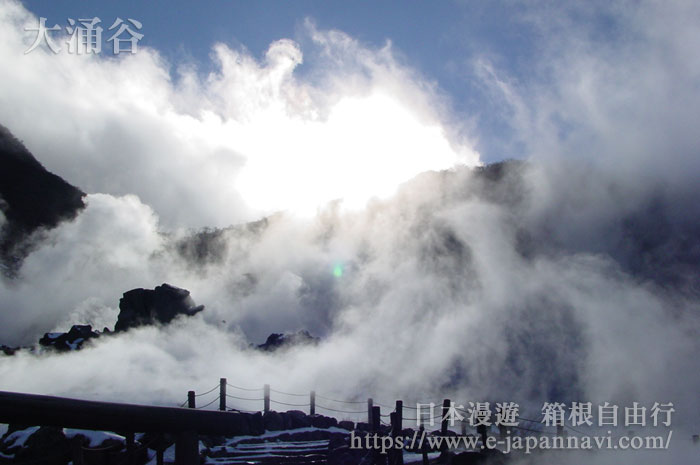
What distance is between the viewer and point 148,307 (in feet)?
236

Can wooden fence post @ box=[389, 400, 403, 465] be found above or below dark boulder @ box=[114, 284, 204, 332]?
below

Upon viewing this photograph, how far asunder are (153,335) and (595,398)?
51477mm

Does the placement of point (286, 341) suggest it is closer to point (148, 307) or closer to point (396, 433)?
point (148, 307)

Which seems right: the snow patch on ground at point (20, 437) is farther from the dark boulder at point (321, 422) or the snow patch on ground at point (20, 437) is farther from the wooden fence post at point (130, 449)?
the wooden fence post at point (130, 449)

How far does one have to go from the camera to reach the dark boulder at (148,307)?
71125 mm

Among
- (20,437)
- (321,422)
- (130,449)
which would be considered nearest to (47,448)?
(20,437)

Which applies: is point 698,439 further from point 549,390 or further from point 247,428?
point 549,390

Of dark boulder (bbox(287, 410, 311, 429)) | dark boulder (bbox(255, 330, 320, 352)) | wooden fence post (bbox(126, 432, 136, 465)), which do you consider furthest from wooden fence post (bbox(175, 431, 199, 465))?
dark boulder (bbox(255, 330, 320, 352))

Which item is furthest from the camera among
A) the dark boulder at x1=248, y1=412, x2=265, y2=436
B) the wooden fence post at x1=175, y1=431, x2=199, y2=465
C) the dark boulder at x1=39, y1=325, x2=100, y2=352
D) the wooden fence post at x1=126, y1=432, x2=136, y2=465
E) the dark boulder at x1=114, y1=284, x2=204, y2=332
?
the dark boulder at x1=114, y1=284, x2=204, y2=332

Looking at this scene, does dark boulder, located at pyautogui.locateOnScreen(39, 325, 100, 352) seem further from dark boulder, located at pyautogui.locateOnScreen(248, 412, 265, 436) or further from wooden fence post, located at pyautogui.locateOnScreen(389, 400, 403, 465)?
dark boulder, located at pyautogui.locateOnScreen(248, 412, 265, 436)

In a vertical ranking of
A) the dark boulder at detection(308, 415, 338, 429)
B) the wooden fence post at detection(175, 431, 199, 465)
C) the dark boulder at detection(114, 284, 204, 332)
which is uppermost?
the dark boulder at detection(114, 284, 204, 332)

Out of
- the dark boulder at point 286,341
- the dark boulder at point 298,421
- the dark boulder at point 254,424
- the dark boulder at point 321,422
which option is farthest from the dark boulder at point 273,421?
the dark boulder at point 286,341

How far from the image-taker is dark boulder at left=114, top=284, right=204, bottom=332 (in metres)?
71.1

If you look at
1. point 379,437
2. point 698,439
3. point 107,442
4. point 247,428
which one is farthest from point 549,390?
point 247,428
